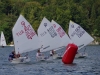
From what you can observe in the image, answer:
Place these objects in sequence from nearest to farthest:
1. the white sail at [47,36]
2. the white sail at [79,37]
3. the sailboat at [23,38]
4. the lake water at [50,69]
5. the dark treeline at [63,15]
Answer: the lake water at [50,69]
the sailboat at [23,38]
the white sail at [47,36]
the white sail at [79,37]
the dark treeline at [63,15]

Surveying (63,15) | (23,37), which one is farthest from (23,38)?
(63,15)

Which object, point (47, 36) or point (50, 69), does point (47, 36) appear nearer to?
point (47, 36)

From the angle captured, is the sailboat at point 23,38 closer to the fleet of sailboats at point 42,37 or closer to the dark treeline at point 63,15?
the fleet of sailboats at point 42,37

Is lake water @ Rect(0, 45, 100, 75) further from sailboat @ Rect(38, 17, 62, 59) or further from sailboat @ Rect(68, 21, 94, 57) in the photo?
sailboat @ Rect(68, 21, 94, 57)

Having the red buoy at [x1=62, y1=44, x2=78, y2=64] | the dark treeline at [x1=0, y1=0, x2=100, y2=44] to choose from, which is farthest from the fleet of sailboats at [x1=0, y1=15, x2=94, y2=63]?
the dark treeline at [x1=0, y1=0, x2=100, y2=44]

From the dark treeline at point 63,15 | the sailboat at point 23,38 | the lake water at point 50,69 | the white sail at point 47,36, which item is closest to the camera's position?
the lake water at point 50,69

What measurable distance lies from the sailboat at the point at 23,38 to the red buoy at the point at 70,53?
5.17 m

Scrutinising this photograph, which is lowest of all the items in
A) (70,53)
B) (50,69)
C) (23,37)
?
(50,69)

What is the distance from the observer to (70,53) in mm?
68875

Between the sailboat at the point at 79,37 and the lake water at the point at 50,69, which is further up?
the sailboat at the point at 79,37

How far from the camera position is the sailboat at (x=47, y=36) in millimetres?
79688

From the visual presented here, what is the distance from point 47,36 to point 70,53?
12.1 metres

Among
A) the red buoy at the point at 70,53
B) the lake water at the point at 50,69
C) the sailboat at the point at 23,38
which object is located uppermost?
the sailboat at the point at 23,38

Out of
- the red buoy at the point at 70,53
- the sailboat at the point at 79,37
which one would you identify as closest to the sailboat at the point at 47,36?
the sailboat at the point at 79,37
